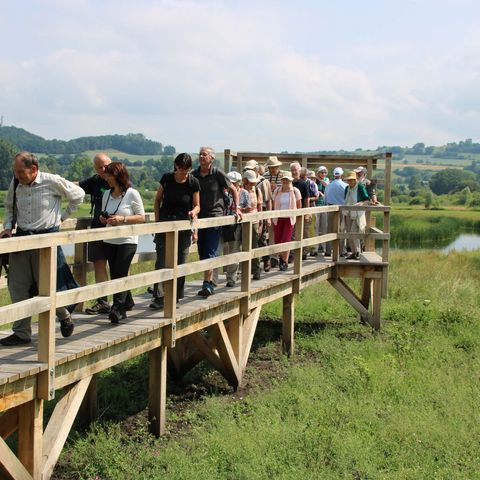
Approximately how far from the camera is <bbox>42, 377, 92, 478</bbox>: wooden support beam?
18.6 ft

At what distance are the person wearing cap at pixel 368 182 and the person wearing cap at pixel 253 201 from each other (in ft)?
9.30

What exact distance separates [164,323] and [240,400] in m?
1.92

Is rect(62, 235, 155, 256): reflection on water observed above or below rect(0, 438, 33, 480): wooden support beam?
below

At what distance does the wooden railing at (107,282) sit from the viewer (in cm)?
523

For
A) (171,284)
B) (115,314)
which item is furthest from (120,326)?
(171,284)

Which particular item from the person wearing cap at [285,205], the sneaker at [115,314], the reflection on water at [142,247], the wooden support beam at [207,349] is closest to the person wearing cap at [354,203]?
the person wearing cap at [285,205]

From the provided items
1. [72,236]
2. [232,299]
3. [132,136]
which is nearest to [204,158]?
[232,299]

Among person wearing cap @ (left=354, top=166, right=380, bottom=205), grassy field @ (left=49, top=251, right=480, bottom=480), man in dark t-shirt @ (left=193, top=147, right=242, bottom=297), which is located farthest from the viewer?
person wearing cap @ (left=354, top=166, right=380, bottom=205)

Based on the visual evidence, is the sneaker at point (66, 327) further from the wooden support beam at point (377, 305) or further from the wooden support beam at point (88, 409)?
the wooden support beam at point (377, 305)

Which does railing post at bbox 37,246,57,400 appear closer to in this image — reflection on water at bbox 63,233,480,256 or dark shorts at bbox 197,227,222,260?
dark shorts at bbox 197,227,222,260

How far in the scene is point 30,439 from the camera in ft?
17.9

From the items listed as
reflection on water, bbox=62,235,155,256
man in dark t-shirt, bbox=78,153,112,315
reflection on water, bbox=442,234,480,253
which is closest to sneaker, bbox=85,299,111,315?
man in dark t-shirt, bbox=78,153,112,315

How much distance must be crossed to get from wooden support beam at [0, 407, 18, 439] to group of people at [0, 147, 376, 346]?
21.6 inches

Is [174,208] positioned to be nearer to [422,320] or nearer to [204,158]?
[204,158]
